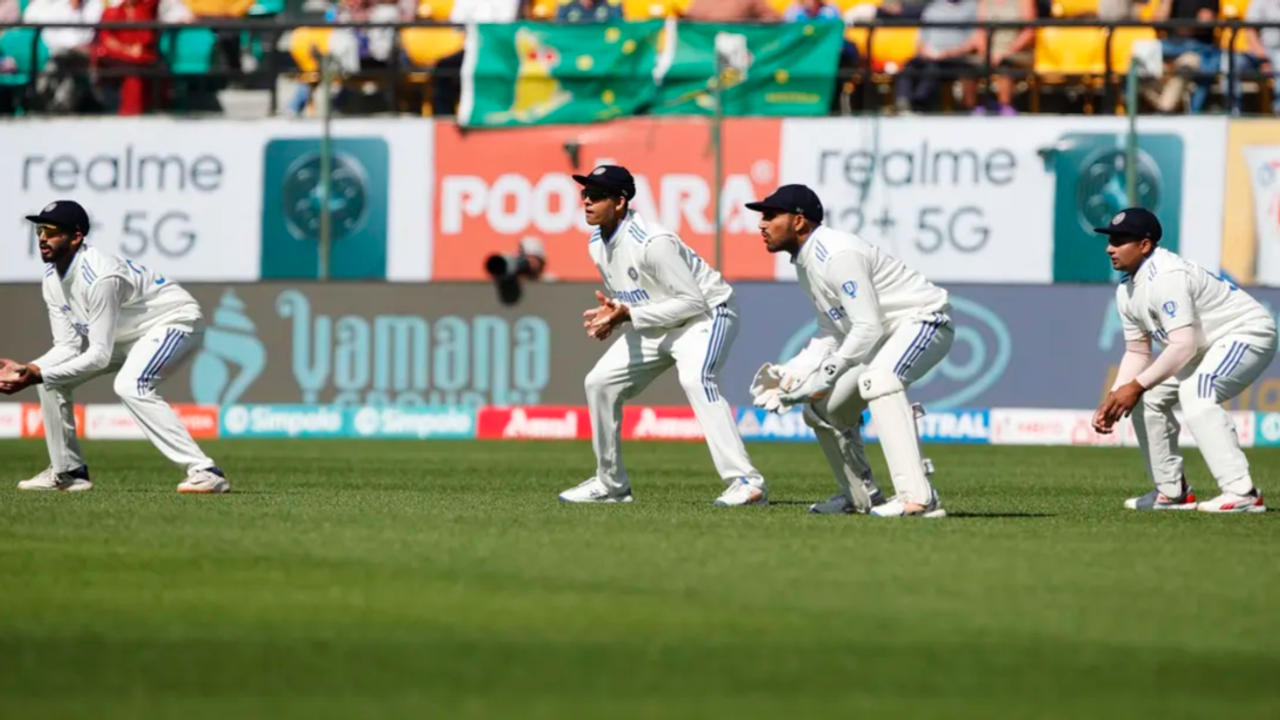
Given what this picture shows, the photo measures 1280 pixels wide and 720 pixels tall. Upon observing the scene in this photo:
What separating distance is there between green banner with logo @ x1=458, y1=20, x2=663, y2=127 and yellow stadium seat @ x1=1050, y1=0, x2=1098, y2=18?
440 cm

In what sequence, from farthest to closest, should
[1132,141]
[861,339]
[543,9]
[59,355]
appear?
[543,9] → [1132,141] → [59,355] → [861,339]

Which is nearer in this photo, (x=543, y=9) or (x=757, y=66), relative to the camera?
(x=757, y=66)

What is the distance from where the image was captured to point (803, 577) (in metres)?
8.68

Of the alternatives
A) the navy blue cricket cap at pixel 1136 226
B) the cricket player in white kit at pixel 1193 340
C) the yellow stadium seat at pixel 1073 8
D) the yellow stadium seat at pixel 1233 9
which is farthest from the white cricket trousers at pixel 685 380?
the yellow stadium seat at pixel 1233 9

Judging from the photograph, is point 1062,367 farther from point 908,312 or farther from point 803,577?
point 803,577

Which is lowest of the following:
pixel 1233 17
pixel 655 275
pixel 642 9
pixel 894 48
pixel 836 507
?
pixel 836 507

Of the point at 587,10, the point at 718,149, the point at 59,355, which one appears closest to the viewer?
the point at 59,355

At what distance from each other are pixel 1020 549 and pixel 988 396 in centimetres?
1152

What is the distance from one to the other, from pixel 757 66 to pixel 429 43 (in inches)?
145

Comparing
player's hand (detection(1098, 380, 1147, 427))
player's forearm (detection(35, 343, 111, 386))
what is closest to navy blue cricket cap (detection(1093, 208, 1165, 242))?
player's hand (detection(1098, 380, 1147, 427))

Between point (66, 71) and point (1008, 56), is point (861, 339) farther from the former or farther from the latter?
point (66, 71)

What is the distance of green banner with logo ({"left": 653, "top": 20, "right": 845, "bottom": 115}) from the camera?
22.5 metres

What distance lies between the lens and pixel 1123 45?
73.6 ft

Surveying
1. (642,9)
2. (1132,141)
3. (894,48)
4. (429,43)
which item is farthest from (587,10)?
(1132,141)
